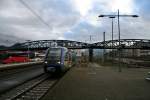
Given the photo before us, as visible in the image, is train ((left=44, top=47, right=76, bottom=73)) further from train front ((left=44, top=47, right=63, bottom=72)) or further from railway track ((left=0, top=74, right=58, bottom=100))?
railway track ((left=0, top=74, right=58, bottom=100))

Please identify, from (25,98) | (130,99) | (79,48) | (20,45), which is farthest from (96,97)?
(20,45)

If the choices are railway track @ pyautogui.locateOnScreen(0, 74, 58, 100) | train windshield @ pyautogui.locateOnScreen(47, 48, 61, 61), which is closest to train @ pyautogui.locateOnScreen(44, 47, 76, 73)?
train windshield @ pyautogui.locateOnScreen(47, 48, 61, 61)

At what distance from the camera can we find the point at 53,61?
24891 millimetres

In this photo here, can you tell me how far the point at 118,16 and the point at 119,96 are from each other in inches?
788

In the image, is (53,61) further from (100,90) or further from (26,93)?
(100,90)

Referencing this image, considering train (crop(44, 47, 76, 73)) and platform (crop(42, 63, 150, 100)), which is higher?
train (crop(44, 47, 76, 73))

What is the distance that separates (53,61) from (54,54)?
2.65ft

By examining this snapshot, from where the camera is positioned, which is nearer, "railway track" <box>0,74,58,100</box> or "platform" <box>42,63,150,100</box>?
"platform" <box>42,63,150,100</box>

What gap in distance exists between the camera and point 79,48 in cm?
11375

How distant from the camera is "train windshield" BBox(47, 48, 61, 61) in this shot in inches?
986

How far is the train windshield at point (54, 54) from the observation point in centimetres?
2504

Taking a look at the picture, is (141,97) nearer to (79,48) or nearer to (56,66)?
(56,66)

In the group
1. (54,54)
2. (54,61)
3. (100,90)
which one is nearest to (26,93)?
(100,90)

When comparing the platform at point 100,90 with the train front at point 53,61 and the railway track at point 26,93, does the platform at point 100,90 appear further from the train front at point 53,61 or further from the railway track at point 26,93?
the train front at point 53,61
